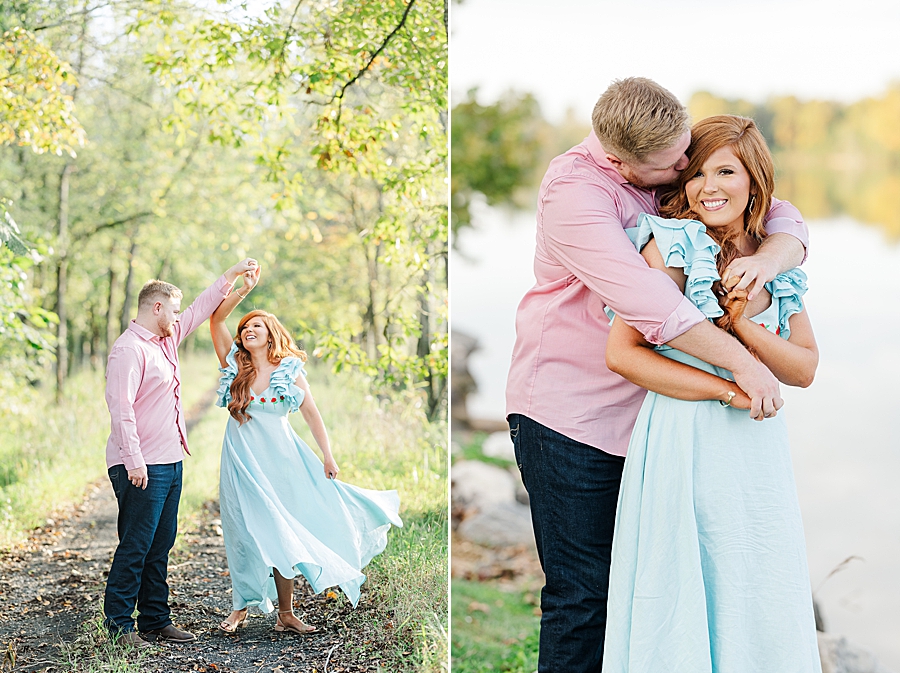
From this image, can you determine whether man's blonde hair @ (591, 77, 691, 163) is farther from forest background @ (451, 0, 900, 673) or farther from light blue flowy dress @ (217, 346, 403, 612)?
forest background @ (451, 0, 900, 673)

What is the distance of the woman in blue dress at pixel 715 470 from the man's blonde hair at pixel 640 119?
15 cm

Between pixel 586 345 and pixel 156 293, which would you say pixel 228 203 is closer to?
pixel 156 293

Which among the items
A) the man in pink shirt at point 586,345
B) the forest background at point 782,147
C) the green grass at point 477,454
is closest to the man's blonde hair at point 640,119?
the man in pink shirt at point 586,345

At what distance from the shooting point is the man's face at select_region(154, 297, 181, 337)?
2395 mm

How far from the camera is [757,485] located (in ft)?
6.12

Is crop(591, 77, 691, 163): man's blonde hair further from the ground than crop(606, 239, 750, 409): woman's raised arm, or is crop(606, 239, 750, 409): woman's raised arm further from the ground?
crop(591, 77, 691, 163): man's blonde hair

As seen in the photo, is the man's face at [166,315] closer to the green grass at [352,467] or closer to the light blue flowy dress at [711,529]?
the green grass at [352,467]

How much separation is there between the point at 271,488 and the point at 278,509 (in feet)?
0.22

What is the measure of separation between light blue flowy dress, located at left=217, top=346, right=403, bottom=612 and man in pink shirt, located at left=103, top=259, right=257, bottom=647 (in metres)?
0.16

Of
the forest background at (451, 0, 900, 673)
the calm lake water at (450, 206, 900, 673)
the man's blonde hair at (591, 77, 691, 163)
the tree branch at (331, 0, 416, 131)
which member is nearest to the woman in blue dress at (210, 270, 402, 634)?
the tree branch at (331, 0, 416, 131)

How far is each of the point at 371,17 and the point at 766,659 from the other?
7.18 ft

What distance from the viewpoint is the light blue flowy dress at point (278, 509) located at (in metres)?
2.54

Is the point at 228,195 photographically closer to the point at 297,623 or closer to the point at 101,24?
the point at 101,24

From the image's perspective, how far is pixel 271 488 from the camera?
2574mm
